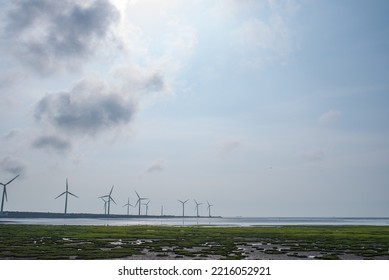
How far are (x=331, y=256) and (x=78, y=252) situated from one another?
78.8 ft

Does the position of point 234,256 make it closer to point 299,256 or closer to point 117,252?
point 299,256

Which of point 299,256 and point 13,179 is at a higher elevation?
point 13,179

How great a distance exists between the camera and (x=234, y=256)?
3909 cm

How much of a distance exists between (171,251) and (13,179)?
174 m

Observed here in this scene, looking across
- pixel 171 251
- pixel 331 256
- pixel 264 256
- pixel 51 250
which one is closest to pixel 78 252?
pixel 51 250

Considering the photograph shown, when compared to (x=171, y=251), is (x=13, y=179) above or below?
above

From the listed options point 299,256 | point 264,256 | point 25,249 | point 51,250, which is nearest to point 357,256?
point 299,256
